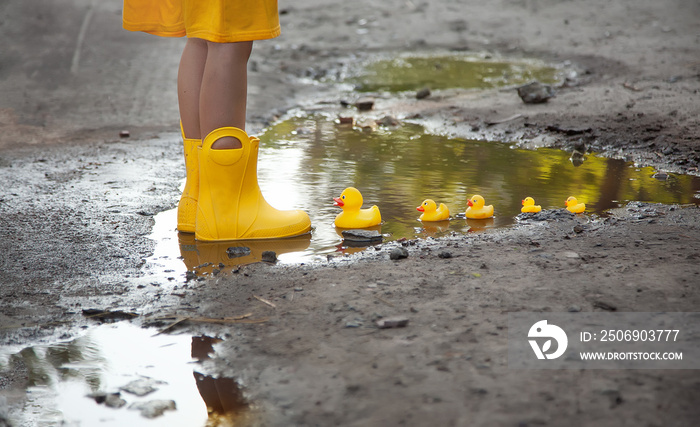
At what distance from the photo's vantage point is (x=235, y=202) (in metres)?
2.82

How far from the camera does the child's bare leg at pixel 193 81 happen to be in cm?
288

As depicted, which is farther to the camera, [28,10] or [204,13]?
[28,10]

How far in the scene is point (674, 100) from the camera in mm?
5102

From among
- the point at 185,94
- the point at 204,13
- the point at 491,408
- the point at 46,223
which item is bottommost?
the point at 46,223

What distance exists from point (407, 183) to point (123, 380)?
7.11 feet

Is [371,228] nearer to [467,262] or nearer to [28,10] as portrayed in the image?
[467,262]

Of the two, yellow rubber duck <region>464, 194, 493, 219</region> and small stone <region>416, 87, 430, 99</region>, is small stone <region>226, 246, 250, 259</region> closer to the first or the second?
yellow rubber duck <region>464, 194, 493, 219</region>

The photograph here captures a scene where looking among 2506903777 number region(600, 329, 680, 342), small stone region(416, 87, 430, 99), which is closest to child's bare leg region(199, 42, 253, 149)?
2506903777 number region(600, 329, 680, 342)

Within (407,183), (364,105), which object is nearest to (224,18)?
(407,183)

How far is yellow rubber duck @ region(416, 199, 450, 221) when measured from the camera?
3.00m

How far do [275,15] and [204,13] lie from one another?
0.29 metres

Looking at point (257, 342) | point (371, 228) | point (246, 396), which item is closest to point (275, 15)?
point (371, 228)

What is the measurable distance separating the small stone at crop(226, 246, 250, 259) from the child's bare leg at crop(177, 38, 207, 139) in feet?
1.81

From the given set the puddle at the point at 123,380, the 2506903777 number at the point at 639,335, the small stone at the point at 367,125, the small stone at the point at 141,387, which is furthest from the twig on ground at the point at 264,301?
the small stone at the point at 367,125
